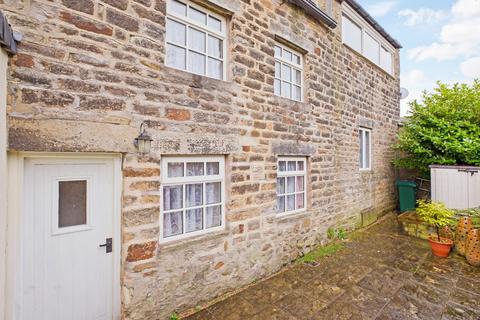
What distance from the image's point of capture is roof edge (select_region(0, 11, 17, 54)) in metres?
1.98

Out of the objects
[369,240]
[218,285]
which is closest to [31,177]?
[218,285]

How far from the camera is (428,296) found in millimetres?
3861

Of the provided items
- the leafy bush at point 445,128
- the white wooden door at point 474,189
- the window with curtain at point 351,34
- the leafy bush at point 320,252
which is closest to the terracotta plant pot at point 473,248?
the white wooden door at point 474,189

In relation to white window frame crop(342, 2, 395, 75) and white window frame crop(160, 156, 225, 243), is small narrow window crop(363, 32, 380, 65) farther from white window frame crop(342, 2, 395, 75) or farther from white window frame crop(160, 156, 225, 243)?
white window frame crop(160, 156, 225, 243)

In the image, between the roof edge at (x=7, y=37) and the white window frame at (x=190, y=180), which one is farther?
the white window frame at (x=190, y=180)

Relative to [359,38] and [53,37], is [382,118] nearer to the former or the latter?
[359,38]

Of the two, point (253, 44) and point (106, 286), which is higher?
point (253, 44)

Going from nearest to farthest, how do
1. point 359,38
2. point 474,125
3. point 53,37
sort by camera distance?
1. point 53,37
2. point 474,125
3. point 359,38

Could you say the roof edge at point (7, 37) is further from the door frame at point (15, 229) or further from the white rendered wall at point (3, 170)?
the door frame at point (15, 229)

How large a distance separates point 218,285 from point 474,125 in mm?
8599

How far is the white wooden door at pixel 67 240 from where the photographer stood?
2.60m

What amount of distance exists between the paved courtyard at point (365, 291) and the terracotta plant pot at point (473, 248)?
0.13 m

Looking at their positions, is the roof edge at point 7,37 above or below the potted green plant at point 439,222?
above

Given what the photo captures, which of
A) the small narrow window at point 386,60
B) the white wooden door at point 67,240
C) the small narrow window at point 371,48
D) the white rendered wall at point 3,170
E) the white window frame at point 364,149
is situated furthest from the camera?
the small narrow window at point 386,60
